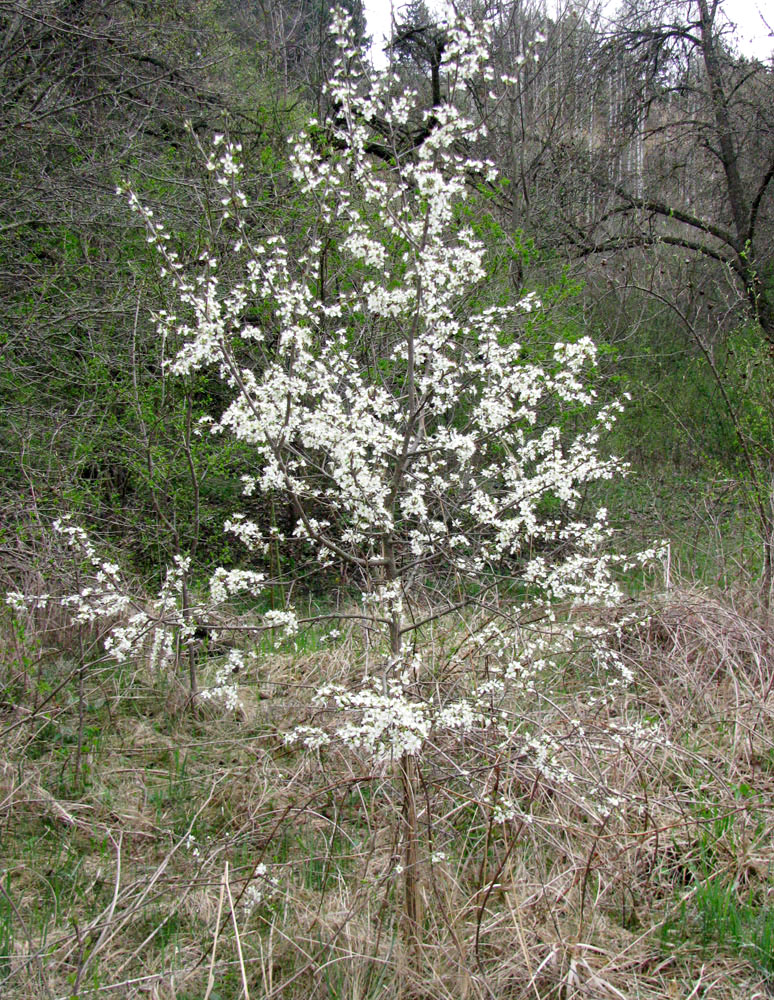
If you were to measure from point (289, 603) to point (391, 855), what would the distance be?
1.69m

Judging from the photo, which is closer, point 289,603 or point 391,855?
point 391,855

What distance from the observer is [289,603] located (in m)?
4.01

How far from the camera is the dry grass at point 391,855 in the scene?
7.61 ft

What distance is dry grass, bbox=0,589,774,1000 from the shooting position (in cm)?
232

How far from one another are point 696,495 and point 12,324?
26.4 ft

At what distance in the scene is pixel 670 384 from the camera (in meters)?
11.7

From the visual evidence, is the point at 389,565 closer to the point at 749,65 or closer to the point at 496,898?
the point at 496,898

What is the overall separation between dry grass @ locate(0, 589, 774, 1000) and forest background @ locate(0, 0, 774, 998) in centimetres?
2

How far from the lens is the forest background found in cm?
246

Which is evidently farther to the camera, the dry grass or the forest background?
the forest background

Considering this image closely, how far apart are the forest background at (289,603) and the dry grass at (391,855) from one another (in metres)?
0.02

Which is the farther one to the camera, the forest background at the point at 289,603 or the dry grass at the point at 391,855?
the forest background at the point at 289,603

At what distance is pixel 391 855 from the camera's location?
2.56 m

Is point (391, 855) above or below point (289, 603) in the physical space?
below
